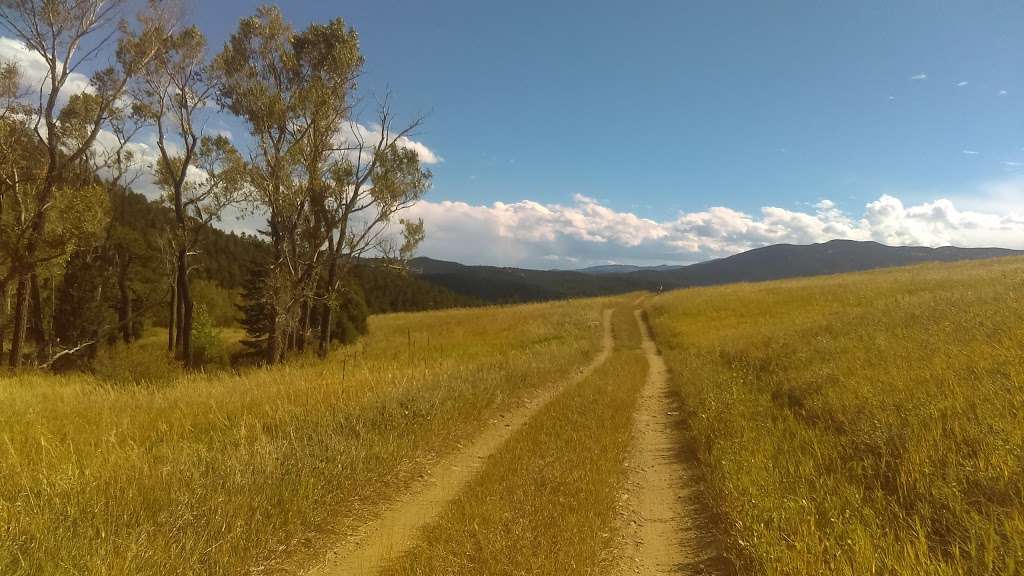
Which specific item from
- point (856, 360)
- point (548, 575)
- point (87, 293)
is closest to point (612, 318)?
point (856, 360)

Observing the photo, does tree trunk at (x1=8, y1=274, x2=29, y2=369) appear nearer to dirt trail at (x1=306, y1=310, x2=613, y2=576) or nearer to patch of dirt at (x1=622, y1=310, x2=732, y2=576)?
dirt trail at (x1=306, y1=310, x2=613, y2=576)

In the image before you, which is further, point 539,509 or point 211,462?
point 211,462

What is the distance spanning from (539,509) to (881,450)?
12.9ft

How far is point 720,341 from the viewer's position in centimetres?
1761

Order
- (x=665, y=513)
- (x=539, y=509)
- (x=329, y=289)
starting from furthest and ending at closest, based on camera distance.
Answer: (x=329, y=289)
(x=665, y=513)
(x=539, y=509)

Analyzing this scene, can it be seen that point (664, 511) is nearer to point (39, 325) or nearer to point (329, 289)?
point (329, 289)

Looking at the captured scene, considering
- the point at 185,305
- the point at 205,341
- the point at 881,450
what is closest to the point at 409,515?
the point at 881,450

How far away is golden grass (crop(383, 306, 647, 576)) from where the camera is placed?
13.1 feet

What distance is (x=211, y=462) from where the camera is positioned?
16.8ft

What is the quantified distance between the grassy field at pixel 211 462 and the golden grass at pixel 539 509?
42.8 inches

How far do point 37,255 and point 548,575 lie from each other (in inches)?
704

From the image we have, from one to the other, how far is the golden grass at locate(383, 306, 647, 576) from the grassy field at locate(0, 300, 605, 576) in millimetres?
1088

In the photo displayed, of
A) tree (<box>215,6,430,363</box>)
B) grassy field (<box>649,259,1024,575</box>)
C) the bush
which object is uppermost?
tree (<box>215,6,430,363</box>)

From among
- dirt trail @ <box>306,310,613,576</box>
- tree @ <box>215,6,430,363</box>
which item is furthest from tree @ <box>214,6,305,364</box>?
dirt trail @ <box>306,310,613,576</box>
